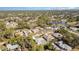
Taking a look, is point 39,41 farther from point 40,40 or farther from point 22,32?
point 22,32

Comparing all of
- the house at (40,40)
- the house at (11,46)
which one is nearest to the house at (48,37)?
the house at (40,40)

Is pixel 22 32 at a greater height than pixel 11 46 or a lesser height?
greater

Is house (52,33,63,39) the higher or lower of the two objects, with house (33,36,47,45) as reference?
higher

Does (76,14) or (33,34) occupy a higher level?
(76,14)

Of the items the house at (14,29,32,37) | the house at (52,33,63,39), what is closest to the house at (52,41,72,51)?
Answer: the house at (52,33,63,39)

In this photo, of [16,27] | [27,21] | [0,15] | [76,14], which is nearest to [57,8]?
[76,14]

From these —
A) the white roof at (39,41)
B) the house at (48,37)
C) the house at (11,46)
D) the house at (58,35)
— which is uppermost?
the house at (58,35)

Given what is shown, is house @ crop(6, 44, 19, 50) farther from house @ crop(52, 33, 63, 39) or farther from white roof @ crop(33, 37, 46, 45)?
house @ crop(52, 33, 63, 39)

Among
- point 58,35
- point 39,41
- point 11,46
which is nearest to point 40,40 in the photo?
point 39,41

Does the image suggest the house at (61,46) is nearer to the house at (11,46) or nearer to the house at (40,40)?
the house at (40,40)
